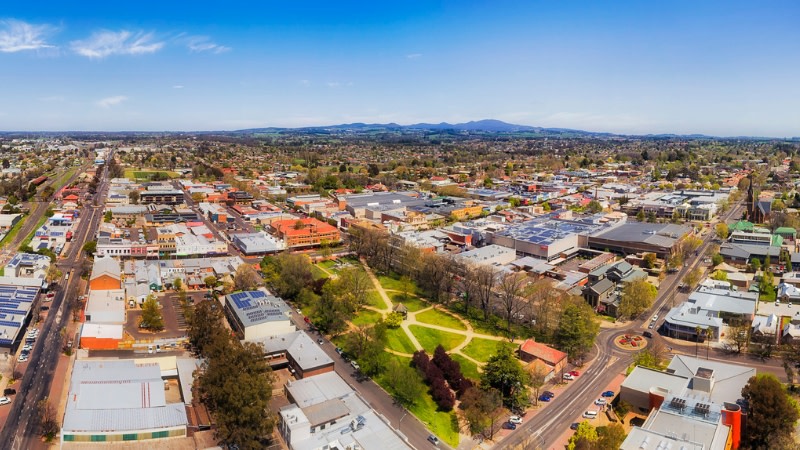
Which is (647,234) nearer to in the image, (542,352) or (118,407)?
(542,352)

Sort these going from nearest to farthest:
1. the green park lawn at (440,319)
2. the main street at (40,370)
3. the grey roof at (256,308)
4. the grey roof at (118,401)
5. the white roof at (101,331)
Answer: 1. the grey roof at (118,401)
2. the main street at (40,370)
3. the white roof at (101,331)
4. the grey roof at (256,308)
5. the green park lawn at (440,319)

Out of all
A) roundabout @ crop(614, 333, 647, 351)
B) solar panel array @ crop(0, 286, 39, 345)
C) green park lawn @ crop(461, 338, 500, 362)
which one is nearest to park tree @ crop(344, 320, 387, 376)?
green park lawn @ crop(461, 338, 500, 362)

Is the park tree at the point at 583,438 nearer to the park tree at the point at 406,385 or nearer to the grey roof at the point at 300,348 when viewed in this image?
the park tree at the point at 406,385

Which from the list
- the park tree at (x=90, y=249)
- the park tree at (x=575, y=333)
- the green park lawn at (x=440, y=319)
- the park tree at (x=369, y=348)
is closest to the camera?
the park tree at (x=369, y=348)

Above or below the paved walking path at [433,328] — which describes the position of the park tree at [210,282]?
above

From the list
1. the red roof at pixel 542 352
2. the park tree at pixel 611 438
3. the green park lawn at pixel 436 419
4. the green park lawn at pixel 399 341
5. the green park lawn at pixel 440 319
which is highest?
the park tree at pixel 611 438

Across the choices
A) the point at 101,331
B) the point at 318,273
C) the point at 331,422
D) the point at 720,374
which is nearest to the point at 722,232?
the point at 720,374

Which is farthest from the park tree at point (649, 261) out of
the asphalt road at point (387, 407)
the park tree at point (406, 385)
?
the asphalt road at point (387, 407)

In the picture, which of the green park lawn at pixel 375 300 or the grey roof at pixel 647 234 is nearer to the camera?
the green park lawn at pixel 375 300

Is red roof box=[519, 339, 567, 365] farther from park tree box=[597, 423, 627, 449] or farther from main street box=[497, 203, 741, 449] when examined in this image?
park tree box=[597, 423, 627, 449]
